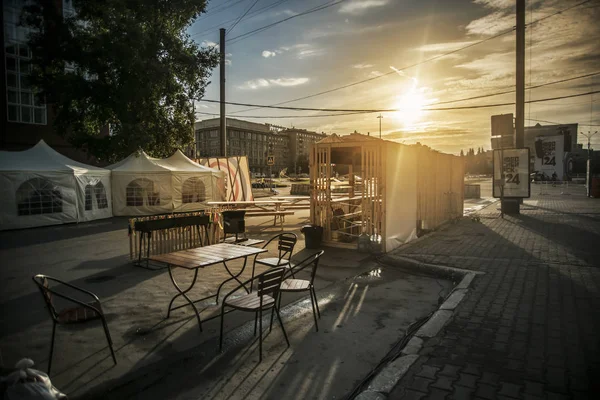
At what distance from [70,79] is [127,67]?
299cm

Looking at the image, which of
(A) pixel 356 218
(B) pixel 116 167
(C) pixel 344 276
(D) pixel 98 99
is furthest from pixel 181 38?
(C) pixel 344 276

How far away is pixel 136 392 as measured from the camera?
3.29m

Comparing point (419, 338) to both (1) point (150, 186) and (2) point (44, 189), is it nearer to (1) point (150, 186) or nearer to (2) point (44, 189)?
(2) point (44, 189)

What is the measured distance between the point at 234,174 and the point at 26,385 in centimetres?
2029

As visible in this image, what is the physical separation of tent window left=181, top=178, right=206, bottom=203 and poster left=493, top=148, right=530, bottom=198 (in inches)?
583

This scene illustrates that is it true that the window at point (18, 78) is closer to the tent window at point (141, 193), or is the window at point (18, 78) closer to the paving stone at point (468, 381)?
the tent window at point (141, 193)

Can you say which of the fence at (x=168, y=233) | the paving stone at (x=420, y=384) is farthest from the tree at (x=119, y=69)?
the paving stone at (x=420, y=384)

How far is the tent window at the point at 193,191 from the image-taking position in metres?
18.5

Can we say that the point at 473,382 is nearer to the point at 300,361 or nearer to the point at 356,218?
the point at 300,361

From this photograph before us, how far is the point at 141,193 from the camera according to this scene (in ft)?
58.4

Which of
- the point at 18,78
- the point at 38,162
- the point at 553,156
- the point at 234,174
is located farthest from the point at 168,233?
the point at 553,156

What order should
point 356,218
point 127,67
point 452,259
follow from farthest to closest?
point 127,67
point 356,218
point 452,259

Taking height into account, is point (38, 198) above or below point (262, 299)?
above

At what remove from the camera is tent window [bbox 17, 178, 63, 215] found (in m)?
13.8
